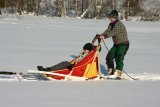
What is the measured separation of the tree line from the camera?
38.5 meters

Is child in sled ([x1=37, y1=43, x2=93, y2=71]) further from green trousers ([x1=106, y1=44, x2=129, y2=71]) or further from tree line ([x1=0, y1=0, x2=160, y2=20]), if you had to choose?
tree line ([x1=0, y1=0, x2=160, y2=20])

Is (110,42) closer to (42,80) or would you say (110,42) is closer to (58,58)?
(58,58)

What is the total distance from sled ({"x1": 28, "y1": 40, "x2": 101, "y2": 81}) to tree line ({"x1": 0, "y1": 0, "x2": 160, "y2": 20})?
29.1 metres

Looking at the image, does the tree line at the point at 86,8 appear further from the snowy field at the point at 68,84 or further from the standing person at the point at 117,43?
the standing person at the point at 117,43

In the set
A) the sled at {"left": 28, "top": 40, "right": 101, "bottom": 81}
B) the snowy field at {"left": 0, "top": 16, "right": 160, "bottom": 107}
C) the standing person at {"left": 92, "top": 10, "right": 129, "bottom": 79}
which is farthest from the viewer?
the standing person at {"left": 92, "top": 10, "right": 129, "bottom": 79}

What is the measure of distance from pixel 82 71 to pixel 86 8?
3369cm

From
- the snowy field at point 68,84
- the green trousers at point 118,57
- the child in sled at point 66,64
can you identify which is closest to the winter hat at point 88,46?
the child in sled at point 66,64

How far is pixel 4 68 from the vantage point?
9.66m

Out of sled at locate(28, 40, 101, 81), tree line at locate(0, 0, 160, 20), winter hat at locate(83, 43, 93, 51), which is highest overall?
winter hat at locate(83, 43, 93, 51)

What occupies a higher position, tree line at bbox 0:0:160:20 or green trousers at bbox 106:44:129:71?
green trousers at bbox 106:44:129:71

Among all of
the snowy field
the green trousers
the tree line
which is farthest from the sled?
the tree line

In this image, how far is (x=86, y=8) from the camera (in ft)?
135

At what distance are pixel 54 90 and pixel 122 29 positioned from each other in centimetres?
245

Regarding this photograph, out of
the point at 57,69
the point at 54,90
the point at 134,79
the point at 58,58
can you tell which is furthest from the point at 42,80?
the point at 58,58
